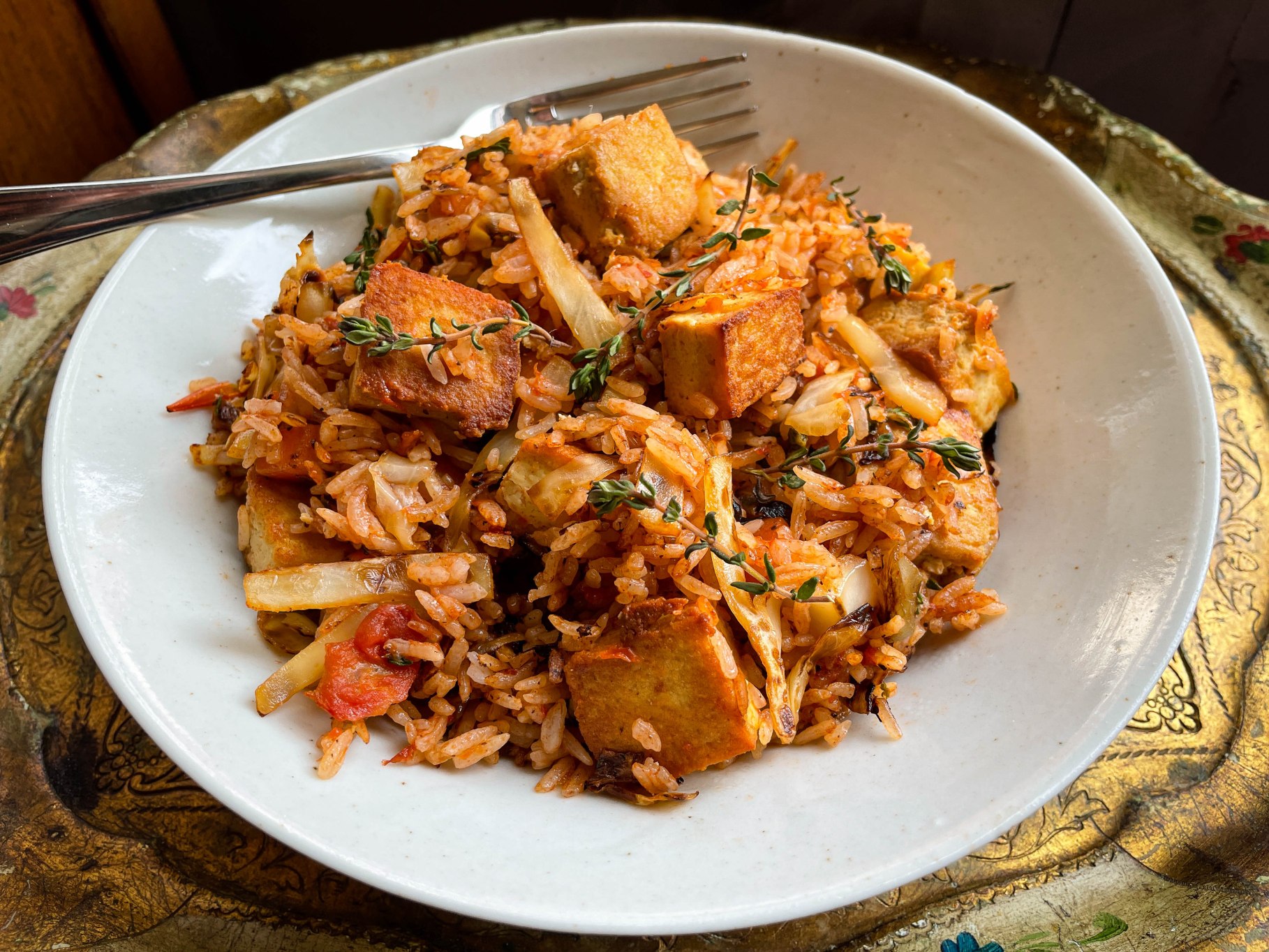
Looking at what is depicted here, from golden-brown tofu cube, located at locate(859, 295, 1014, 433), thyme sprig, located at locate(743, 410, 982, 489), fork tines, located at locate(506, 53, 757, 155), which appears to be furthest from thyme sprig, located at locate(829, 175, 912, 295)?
fork tines, located at locate(506, 53, 757, 155)

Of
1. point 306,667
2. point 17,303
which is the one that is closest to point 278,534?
point 306,667

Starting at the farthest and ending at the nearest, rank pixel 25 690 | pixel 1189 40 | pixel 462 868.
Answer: pixel 1189 40, pixel 25 690, pixel 462 868

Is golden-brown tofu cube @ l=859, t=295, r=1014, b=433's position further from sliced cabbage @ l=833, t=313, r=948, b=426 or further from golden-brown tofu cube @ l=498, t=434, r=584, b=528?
golden-brown tofu cube @ l=498, t=434, r=584, b=528

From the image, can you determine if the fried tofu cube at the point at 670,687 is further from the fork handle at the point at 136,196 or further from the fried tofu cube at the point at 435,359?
the fork handle at the point at 136,196

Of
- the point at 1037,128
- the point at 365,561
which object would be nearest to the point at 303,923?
the point at 365,561

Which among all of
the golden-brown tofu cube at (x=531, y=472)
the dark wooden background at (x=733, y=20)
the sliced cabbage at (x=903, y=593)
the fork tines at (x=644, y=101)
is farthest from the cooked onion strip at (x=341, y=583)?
the dark wooden background at (x=733, y=20)

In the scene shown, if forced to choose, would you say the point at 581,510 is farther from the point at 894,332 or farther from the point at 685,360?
the point at 894,332
